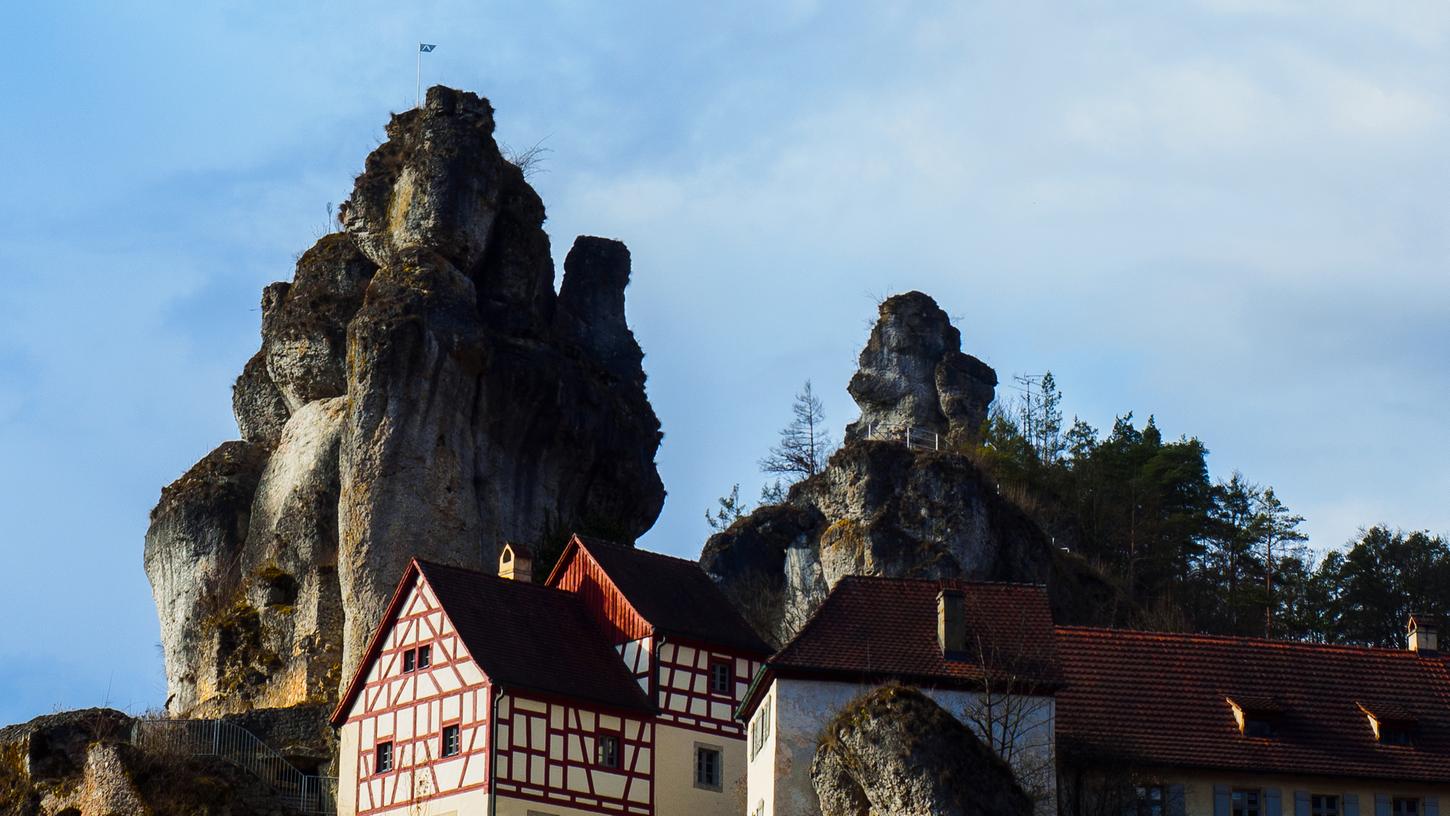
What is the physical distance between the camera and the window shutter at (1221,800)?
172ft

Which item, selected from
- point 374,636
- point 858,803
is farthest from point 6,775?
point 858,803

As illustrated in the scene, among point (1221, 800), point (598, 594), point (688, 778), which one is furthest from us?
point (598, 594)

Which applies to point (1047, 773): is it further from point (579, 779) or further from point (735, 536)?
point (735, 536)

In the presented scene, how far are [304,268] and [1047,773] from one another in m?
31.5

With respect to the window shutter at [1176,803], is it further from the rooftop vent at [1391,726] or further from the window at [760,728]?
the window at [760,728]

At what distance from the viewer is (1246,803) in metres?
52.7

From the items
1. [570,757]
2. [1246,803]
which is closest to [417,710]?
[570,757]

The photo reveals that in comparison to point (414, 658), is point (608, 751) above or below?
below

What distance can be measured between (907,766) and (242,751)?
63.8ft

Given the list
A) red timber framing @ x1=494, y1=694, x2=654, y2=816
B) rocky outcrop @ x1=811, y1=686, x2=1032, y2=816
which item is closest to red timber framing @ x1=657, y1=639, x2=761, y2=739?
red timber framing @ x1=494, y1=694, x2=654, y2=816

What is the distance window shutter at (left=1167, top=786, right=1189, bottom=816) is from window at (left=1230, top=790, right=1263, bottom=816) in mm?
946

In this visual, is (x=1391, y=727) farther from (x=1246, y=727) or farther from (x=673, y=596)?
(x=673, y=596)

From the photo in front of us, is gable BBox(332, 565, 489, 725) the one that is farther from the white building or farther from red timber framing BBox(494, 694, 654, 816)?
the white building

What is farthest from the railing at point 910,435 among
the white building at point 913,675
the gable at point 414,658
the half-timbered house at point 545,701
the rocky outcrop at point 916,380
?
the white building at point 913,675
